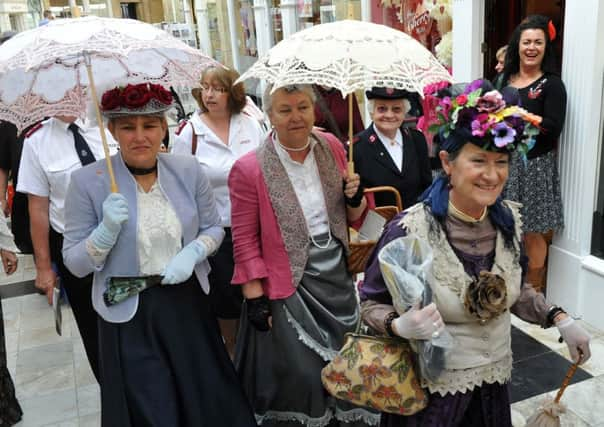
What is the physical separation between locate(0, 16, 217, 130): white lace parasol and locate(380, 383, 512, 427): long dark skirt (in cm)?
160

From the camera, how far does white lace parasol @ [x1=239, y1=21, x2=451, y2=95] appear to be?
2.19 metres

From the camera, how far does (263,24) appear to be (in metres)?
11.5

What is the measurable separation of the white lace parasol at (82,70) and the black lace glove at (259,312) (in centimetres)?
100

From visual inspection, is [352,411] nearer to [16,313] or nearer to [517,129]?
[517,129]

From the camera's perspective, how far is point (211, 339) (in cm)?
251

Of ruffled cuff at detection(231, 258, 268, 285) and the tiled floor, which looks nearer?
ruffled cuff at detection(231, 258, 268, 285)

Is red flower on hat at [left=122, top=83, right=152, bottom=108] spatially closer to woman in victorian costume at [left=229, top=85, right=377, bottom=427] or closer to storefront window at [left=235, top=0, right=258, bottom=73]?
woman in victorian costume at [left=229, top=85, right=377, bottom=427]

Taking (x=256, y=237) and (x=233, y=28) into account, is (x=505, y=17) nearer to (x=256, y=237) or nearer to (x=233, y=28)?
(x=256, y=237)

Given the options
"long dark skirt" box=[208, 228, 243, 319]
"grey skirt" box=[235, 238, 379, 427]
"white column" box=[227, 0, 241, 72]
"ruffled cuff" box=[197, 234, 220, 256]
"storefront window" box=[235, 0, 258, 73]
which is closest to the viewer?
"ruffled cuff" box=[197, 234, 220, 256]

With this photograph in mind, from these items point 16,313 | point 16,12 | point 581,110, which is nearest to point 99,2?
point 16,12

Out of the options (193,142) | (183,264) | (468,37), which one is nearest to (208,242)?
(183,264)

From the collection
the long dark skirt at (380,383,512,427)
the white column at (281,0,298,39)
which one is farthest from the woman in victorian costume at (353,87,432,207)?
the white column at (281,0,298,39)

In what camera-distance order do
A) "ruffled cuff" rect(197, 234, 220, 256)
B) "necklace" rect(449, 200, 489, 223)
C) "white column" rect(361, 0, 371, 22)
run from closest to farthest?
1. "necklace" rect(449, 200, 489, 223)
2. "ruffled cuff" rect(197, 234, 220, 256)
3. "white column" rect(361, 0, 371, 22)

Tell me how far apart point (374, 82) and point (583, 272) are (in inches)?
102
